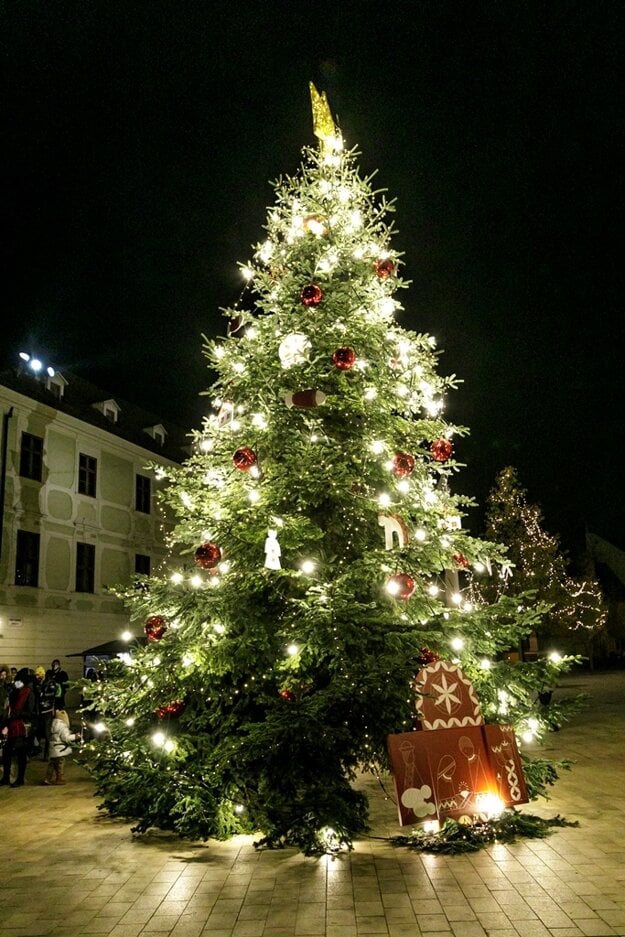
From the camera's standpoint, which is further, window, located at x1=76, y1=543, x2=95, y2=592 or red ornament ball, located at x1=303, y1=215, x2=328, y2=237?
window, located at x1=76, y1=543, x2=95, y2=592

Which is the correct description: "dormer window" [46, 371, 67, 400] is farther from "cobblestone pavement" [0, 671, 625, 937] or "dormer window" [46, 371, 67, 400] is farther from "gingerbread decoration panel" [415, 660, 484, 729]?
"gingerbread decoration panel" [415, 660, 484, 729]

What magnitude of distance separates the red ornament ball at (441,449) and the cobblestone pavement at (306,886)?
4198mm

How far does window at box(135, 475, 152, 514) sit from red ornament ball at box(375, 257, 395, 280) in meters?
21.3

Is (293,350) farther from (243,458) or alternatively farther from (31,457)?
(31,457)

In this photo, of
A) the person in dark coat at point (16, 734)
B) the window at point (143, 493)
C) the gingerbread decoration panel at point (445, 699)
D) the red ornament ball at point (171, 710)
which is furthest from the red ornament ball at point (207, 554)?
the window at point (143, 493)

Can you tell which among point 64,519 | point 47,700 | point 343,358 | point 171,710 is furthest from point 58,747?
point 64,519

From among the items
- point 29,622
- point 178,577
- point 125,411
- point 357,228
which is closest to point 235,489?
point 178,577

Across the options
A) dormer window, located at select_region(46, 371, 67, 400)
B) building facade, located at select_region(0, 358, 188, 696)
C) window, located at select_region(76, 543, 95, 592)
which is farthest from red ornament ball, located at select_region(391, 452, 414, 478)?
dormer window, located at select_region(46, 371, 67, 400)

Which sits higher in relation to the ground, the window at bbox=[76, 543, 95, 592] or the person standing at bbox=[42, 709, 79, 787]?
the window at bbox=[76, 543, 95, 592]

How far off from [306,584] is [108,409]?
23.6 m

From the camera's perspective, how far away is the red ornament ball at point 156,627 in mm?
8180

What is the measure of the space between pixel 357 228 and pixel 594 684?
28933 millimetres

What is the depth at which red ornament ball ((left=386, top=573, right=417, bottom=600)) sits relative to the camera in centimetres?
731

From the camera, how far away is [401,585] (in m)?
7.30
